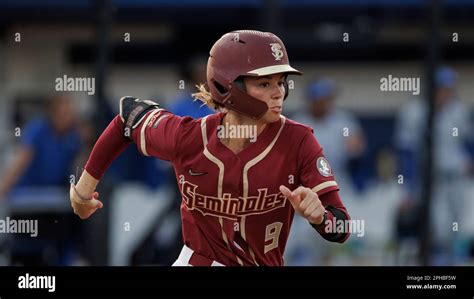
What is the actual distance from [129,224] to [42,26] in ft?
7.53

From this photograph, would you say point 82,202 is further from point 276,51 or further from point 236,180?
point 276,51

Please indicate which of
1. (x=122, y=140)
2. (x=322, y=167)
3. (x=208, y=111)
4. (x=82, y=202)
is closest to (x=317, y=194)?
(x=322, y=167)

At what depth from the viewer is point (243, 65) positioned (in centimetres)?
611

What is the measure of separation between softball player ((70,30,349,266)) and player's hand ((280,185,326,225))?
283mm

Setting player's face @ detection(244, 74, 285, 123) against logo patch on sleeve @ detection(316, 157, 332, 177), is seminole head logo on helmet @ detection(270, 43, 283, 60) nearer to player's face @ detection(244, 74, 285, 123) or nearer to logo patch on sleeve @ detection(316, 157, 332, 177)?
player's face @ detection(244, 74, 285, 123)

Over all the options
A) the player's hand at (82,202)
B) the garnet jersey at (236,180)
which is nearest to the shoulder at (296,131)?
the garnet jersey at (236,180)

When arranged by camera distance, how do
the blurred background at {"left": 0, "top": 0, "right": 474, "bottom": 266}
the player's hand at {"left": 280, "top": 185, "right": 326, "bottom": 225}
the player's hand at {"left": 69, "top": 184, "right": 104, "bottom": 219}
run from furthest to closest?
the blurred background at {"left": 0, "top": 0, "right": 474, "bottom": 266}, the player's hand at {"left": 69, "top": 184, "right": 104, "bottom": 219}, the player's hand at {"left": 280, "top": 185, "right": 326, "bottom": 225}

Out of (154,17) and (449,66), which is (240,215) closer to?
(154,17)

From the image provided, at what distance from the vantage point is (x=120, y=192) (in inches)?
493

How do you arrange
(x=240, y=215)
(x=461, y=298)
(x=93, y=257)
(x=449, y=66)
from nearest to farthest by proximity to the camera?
1. (x=240, y=215)
2. (x=461, y=298)
3. (x=93, y=257)
4. (x=449, y=66)

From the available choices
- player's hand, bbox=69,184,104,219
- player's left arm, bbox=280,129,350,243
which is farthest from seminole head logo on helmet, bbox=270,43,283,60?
player's hand, bbox=69,184,104,219

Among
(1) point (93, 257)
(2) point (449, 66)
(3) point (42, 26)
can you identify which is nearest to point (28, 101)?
(3) point (42, 26)

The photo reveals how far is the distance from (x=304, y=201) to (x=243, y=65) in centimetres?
78

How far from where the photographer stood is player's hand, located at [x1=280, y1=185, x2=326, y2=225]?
5.64 metres
